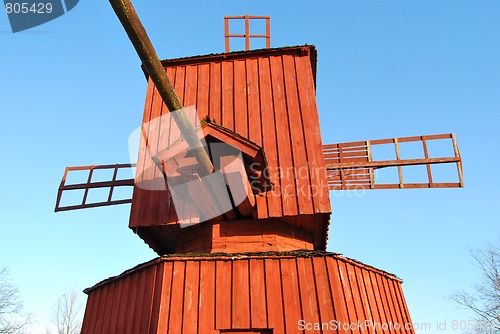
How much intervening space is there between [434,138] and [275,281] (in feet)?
19.4

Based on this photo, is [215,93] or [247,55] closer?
[215,93]

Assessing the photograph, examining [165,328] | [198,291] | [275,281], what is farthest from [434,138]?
[165,328]

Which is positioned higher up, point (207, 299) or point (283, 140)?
point (283, 140)

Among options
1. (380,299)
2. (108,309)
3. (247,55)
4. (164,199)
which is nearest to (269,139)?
(164,199)

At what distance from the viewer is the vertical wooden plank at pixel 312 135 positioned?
8305 millimetres

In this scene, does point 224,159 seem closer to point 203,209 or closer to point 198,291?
point 203,209

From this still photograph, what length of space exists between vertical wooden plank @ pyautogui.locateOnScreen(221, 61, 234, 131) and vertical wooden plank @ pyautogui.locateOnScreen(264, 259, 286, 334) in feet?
12.8

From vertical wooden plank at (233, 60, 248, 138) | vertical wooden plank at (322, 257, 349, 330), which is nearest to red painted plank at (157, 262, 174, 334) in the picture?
vertical wooden plank at (322, 257, 349, 330)

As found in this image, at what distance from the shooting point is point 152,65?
4.94 m

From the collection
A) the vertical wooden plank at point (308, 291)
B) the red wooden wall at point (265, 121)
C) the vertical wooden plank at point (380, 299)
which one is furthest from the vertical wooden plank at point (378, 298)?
the vertical wooden plank at point (308, 291)

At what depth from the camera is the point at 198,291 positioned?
6629 mm

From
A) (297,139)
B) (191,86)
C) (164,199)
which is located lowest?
(164,199)

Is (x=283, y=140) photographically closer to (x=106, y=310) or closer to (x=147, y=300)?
(x=147, y=300)

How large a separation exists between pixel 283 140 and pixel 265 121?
0.74 meters
